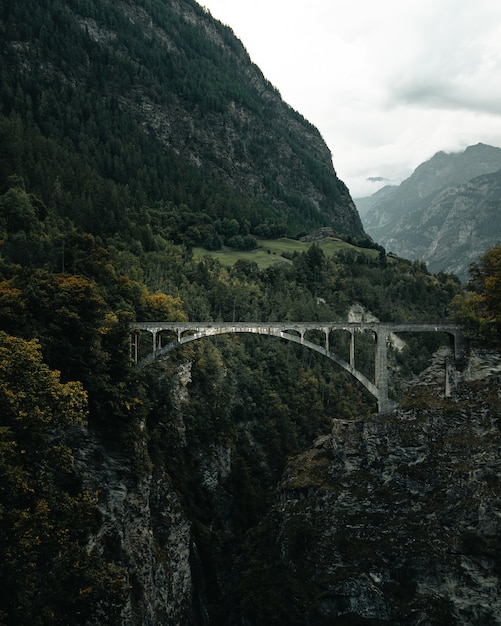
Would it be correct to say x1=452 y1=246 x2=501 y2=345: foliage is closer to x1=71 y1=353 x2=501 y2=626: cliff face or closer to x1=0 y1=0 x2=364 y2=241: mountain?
x1=71 y1=353 x2=501 y2=626: cliff face

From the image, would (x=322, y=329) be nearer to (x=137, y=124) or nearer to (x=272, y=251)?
(x=272, y=251)

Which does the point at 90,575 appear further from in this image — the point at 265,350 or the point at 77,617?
the point at 265,350

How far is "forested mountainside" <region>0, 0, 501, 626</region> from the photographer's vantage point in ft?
96.1

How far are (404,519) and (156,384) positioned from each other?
25148mm

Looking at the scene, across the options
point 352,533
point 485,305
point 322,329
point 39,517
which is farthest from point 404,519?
point 39,517

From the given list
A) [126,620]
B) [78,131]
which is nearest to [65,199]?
[78,131]

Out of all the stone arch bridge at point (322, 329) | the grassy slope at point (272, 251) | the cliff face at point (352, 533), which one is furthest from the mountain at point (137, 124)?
the cliff face at point (352, 533)

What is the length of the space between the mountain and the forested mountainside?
2.39 ft

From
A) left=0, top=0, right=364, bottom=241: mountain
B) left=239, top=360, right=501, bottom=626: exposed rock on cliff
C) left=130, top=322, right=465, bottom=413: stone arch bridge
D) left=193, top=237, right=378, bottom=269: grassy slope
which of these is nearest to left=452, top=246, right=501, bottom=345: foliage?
left=130, top=322, right=465, bottom=413: stone arch bridge

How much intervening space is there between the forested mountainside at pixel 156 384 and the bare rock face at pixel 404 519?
0.80 feet

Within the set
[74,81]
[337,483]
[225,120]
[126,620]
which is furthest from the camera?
[225,120]

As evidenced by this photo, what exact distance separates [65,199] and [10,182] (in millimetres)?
9831

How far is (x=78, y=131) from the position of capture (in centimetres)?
13412

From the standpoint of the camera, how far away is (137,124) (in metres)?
152
